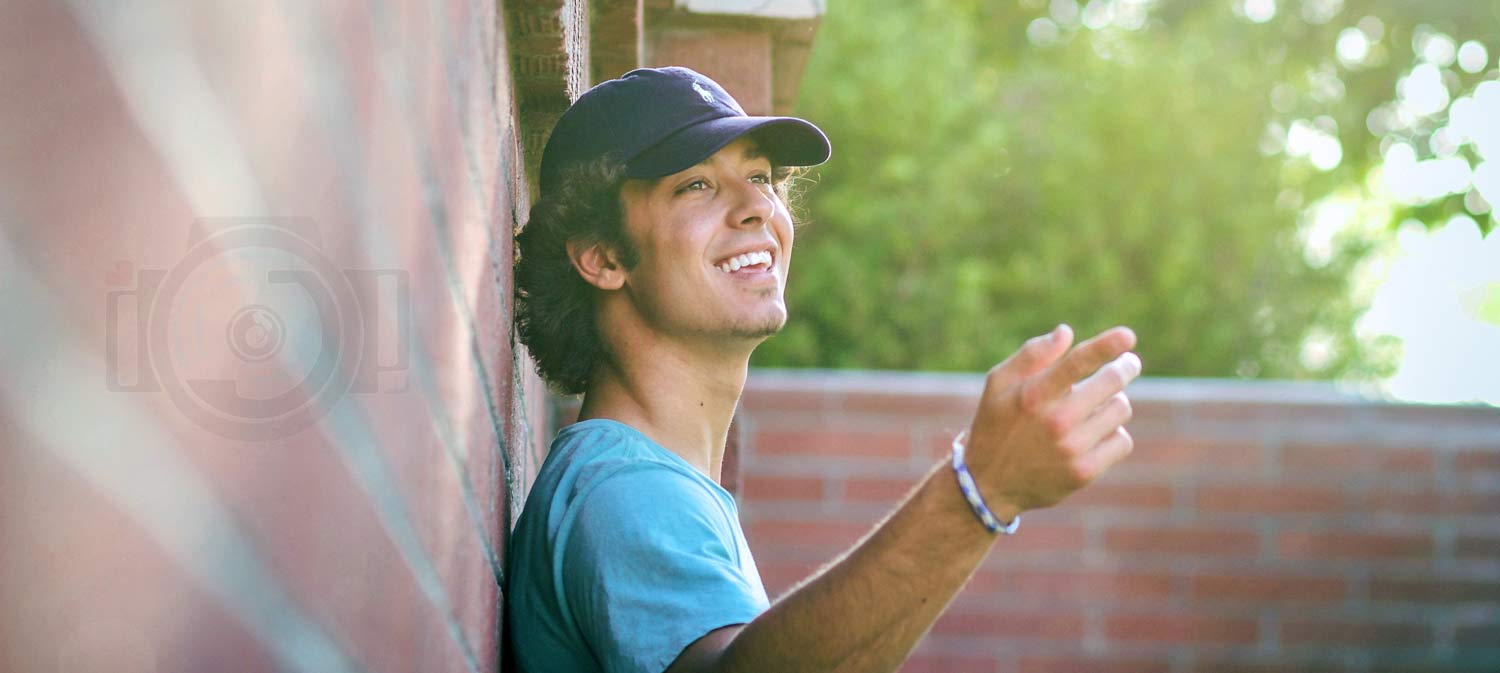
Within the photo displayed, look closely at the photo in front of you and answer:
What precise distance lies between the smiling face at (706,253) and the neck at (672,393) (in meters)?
0.04

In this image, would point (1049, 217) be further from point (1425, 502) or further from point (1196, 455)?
point (1425, 502)

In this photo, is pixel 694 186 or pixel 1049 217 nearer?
pixel 694 186

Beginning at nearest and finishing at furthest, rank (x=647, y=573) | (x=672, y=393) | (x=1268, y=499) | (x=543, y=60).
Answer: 1. (x=647, y=573)
2. (x=543, y=60)
3. (x=672, y=393)
4. (x=1268, y=499)

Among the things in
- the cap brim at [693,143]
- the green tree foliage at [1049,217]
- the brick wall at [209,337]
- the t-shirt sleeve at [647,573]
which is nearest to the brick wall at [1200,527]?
the green tree foliage at [1049,217]

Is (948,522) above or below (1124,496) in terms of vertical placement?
above

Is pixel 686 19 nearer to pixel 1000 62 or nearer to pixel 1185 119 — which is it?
pixel 1185 119

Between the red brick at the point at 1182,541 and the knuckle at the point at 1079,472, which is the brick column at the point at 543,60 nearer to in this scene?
the knuckle at the point at 1079,472

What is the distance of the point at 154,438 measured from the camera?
0.53 metres

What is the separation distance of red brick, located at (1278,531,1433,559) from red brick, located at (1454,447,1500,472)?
382mm

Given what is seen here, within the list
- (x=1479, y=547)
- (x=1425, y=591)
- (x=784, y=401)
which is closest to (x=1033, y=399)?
(x=784, y=401)

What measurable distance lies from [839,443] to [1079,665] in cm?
149

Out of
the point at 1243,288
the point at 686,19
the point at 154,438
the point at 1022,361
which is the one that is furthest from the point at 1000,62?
the point at 154,438

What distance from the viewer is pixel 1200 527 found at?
6.55 m

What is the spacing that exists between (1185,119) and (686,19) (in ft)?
25.4
